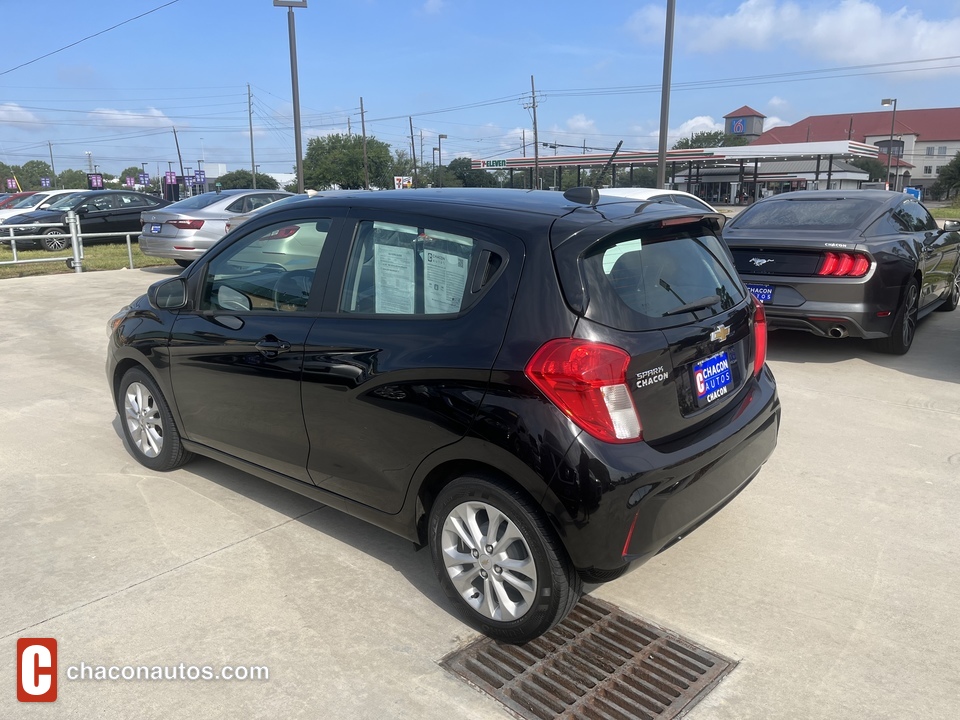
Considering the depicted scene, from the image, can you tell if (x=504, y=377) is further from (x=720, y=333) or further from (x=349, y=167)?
(x=349, y=167)

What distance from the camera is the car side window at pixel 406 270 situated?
9.98 feet

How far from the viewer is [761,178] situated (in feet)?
226

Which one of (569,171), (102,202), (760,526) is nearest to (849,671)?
(760,526)

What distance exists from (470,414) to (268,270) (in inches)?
65.2

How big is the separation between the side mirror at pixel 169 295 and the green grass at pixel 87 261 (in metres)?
12.1

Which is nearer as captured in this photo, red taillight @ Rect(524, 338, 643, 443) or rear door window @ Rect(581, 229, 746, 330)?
red taillight @ Rect(524, 338, 643, 443)

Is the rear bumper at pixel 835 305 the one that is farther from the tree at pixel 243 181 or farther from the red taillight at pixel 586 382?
the tree at pixel 243 181

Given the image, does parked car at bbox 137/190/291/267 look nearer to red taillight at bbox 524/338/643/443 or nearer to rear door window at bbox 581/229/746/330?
rear door window at bbox 581/229/746/330

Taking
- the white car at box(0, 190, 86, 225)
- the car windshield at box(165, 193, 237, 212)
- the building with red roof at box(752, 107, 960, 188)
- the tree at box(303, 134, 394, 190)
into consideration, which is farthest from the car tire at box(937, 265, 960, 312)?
the building with red roof at box(752, 107, 960, 188)

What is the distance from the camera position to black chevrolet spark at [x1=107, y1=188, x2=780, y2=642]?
2674 mm

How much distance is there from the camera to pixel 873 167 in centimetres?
10388

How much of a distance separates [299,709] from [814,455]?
11.9ft

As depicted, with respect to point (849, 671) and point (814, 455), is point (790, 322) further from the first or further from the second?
point (849, 671)

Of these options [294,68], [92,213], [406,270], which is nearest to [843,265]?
[406,270]
